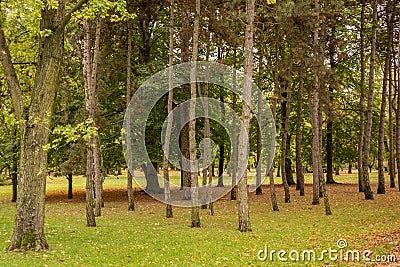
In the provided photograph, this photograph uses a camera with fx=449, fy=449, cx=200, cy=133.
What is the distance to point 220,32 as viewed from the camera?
18.9 metres

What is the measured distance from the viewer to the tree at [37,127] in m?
11.2

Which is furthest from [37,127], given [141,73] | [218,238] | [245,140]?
[141,73]

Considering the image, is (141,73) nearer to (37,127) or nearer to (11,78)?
(11,78)

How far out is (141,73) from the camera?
23.8 metres

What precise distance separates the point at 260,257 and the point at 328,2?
13451mm

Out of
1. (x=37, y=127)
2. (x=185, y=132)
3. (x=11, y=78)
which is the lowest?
(x=37, y=127)

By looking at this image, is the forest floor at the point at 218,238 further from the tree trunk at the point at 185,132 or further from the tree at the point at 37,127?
the tree trunk at the point at 185,132

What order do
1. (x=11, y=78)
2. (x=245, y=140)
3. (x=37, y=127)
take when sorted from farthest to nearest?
(x=245, y=140)
(x=11, y=78)
(x=37, y=127)

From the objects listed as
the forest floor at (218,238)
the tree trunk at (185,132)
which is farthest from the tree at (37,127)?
the tree trunk at (185,132)

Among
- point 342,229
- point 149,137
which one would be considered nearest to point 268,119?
point 149,137

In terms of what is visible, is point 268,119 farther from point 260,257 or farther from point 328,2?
point 260,257

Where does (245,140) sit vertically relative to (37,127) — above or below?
below

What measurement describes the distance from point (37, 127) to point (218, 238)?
596 cm

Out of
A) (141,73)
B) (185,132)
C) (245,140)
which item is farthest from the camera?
(185,132)
